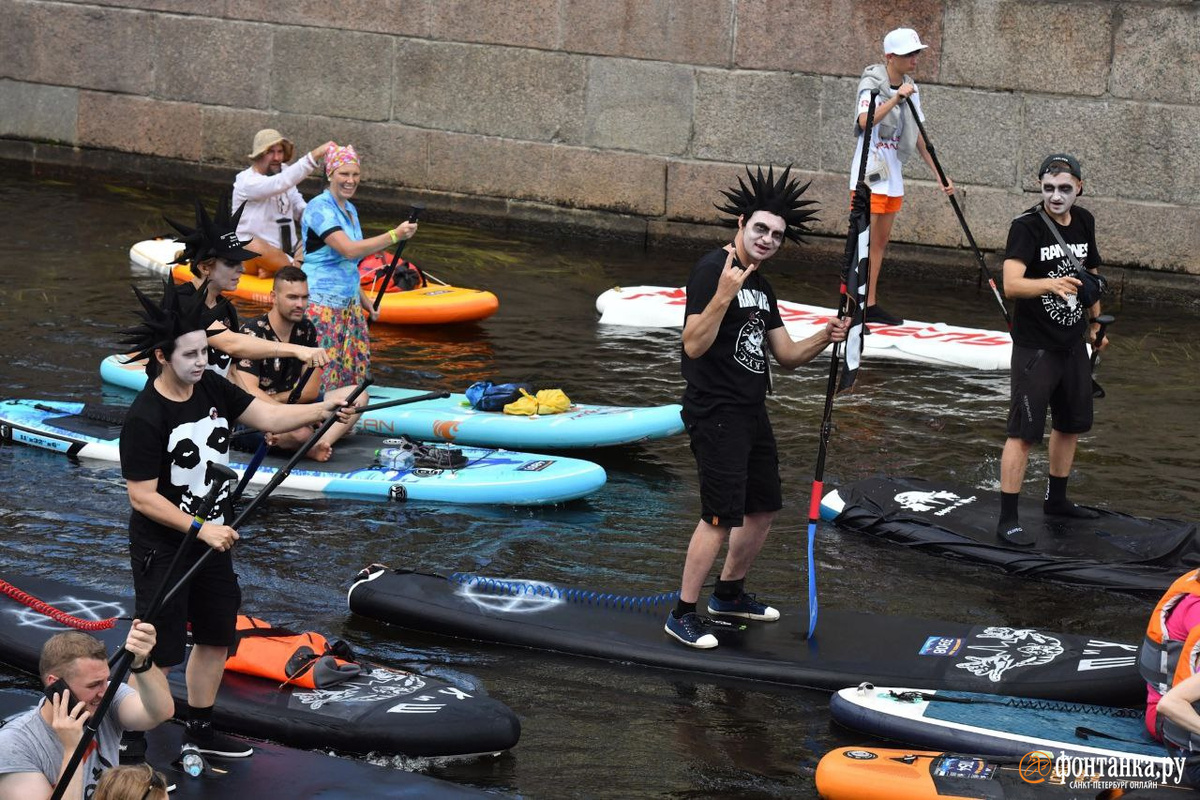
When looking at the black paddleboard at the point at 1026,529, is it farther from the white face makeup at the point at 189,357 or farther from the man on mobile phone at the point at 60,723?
the man on mobile phone at the point at 60,723

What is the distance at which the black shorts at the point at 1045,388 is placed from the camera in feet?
24.4

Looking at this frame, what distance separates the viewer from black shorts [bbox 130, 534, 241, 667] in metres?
5.03

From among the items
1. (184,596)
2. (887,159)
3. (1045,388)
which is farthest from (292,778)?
(887,159)

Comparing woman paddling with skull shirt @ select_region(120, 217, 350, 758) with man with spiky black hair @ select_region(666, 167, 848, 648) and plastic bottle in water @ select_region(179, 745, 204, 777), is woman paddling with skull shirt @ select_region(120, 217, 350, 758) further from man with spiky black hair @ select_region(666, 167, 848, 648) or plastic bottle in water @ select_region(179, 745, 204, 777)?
man with spiky black hair @ select_region(666, 167, 848, 648)

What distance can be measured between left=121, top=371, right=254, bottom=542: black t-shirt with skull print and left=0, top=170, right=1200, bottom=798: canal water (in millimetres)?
1245

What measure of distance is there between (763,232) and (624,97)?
336 inches

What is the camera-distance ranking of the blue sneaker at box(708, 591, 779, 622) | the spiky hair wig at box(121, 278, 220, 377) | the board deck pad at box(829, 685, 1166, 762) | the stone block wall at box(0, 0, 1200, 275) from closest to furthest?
the spiky hair wig at box(121, 278, 220, 377), the board deck pad at box(829, 685, 1166, 762), the blue sneaker at box(708, 591, 779, 622), the stone block wall at box(0, 0, 1200, 275)

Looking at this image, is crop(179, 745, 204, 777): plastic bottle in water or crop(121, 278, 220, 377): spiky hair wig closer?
crop(121, 278, 220, 377): spiky hair wig

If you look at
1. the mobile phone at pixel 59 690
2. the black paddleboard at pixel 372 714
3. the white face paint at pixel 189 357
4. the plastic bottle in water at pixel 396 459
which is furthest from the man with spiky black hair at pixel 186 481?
the plastic bottle in water at pixel 396 459

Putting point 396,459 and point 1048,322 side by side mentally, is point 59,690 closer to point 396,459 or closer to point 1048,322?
point 396,459

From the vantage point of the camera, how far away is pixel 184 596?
5.03 m

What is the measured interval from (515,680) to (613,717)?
490 millimetres

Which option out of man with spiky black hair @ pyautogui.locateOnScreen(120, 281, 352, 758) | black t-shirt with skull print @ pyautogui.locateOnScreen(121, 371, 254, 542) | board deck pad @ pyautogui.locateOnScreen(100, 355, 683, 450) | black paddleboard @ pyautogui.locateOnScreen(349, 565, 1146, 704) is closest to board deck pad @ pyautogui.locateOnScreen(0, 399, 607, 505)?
board deck pad @ pyautogui.locateOnScreen(100, 355, 683, 450)

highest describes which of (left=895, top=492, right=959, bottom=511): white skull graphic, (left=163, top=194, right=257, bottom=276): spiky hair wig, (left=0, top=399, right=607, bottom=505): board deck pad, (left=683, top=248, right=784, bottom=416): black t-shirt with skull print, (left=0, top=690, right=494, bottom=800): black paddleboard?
(left=163, top=194, right=257, bottom=276): spiky hair wig
